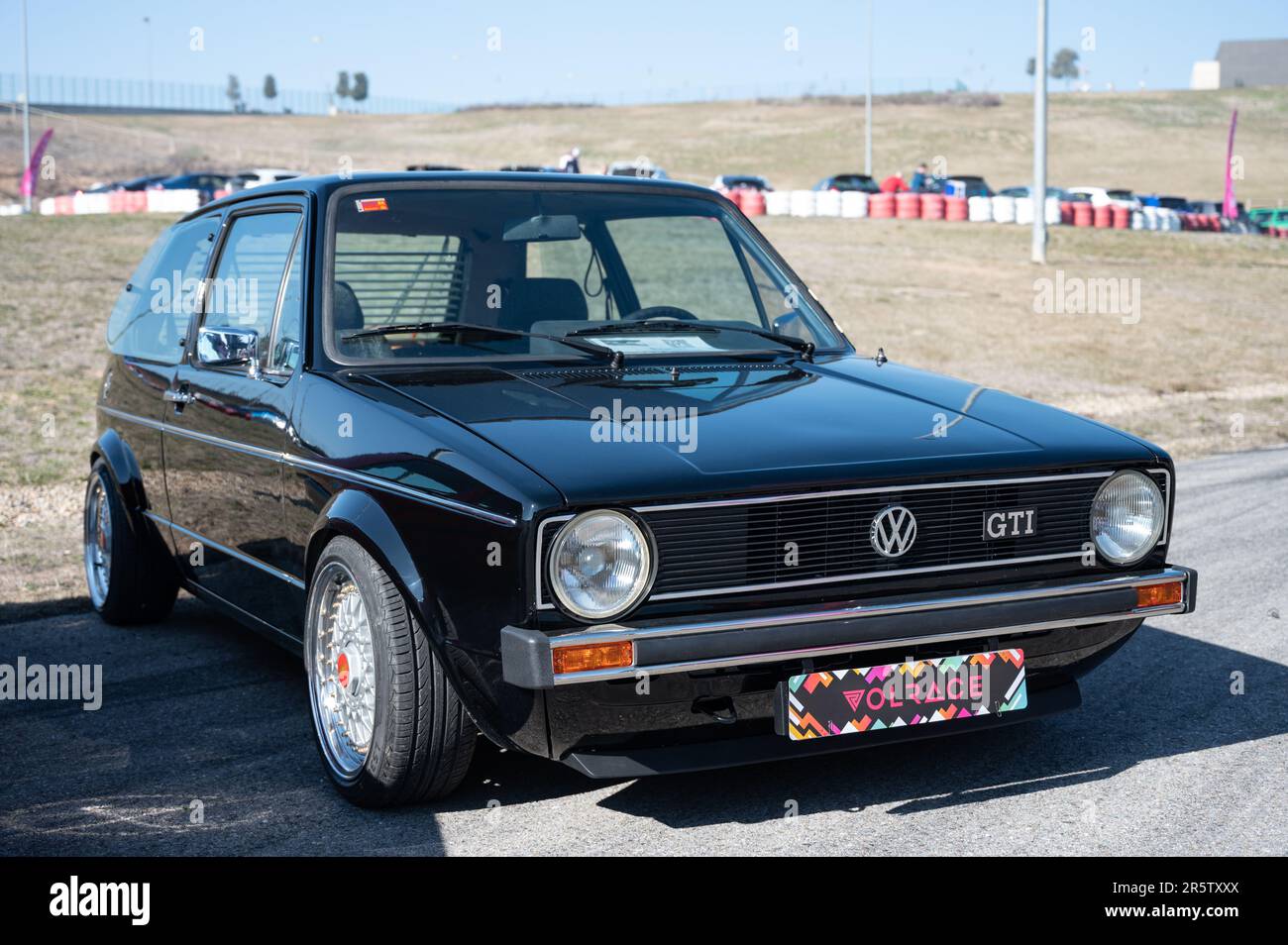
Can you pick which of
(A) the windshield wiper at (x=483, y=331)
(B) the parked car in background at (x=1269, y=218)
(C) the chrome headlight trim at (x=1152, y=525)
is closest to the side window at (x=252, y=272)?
(A) the windshield wiper at (x=483, y=331)

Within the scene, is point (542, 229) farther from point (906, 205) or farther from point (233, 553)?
point (906, 205)

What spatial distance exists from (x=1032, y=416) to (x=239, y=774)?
2.54 m

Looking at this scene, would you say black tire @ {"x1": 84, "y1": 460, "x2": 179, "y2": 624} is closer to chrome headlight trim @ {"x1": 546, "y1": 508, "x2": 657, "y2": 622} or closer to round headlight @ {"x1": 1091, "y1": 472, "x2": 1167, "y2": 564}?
chrome headlight trim @ {"x1": 546, "y1": 508, "x2": 657, "y2": 622}

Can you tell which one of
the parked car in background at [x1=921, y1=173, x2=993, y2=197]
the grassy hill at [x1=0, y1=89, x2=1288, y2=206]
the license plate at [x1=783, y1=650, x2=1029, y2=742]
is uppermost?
the grassy hill at [x1=0, y1=89, x2=1288, y2=206]

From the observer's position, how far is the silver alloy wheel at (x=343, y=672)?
3998mm

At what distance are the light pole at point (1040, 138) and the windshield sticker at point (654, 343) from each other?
2182 cm

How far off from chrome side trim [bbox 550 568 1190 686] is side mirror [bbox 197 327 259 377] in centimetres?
188

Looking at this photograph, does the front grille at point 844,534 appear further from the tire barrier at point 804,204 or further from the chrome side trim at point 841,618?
the tire barrier at point 804,204

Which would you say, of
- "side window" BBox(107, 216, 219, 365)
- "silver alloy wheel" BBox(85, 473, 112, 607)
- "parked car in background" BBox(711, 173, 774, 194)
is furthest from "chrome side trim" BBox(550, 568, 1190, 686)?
"parked car in background" BBox(711, 173, 774, 194)

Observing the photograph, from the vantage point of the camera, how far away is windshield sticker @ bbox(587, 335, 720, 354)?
4566mm

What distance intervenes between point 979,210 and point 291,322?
33.6 m

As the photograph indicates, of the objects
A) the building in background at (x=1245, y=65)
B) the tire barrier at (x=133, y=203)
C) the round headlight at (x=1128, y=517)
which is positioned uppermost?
the building in background at (x=1245, y=65)

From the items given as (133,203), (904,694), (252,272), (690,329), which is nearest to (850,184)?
(133,203)
